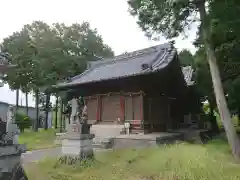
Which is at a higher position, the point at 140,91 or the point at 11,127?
the point at 140,91

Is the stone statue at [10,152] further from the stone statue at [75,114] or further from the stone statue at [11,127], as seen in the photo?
the stone statue at [75,114]

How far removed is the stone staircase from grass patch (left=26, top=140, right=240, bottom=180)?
412 centimetres

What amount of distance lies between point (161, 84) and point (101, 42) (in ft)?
49.9

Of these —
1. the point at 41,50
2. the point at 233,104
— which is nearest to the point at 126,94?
the point at 233,104

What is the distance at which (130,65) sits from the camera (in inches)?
723

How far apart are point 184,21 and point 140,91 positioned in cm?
598

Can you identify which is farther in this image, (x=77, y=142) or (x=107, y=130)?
(x=107, y=130)

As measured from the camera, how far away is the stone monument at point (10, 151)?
559 cm

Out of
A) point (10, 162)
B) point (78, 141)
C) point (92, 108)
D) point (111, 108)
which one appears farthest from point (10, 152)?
point (92, 108)

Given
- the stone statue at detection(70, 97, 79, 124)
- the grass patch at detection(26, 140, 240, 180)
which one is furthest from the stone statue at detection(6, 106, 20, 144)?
the stone statue at detection(70, 97, 79, 124)

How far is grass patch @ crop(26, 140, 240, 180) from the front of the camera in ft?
21.7

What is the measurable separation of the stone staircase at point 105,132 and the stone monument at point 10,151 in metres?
7.89

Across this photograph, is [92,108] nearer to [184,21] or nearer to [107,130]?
[107,130]

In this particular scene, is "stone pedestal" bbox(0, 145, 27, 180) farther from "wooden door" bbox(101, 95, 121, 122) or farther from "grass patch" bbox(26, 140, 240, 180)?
"wooden door" bbox(101, 95, 121, 122)
